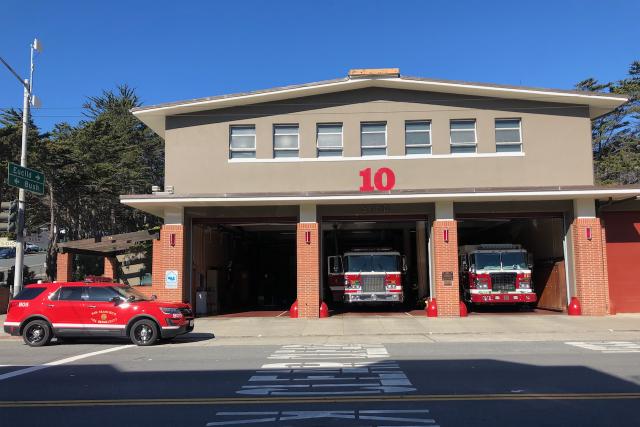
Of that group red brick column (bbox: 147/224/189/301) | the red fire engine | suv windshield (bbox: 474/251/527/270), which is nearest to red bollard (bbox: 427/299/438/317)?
the red fire engine

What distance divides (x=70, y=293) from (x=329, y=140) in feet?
36.4

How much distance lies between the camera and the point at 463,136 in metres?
21.9

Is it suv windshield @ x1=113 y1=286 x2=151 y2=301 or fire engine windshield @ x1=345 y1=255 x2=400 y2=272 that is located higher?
fire engine windshield @ x1=345 y1=255 x2=400 y2=272

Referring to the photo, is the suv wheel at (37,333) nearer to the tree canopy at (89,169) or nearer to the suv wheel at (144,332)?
the suv wheel at (144,332)

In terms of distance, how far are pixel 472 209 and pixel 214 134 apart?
10.4 m

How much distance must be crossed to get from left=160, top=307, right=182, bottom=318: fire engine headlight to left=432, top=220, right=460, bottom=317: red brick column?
391 inches

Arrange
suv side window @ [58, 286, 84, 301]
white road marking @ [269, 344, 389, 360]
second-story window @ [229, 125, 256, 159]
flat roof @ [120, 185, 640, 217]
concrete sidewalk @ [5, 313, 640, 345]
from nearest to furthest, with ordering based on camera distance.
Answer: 1. white road marking @ [269, 344, 389, 360]
2. suv side window @ [58, 286, 84, 301]
3. concrete sidewalk @ [5, 313, 640, 345]
4. flat roof @ [120, 185, 640, 217]
5. second-story window @ [229, 125, 256, 159]

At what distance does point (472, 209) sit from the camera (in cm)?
2178

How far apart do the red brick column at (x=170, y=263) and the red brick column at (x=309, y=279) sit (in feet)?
14.6

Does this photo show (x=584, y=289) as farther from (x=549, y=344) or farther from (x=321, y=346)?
(x=321, y=346)

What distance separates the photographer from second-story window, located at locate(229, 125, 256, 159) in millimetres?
22156

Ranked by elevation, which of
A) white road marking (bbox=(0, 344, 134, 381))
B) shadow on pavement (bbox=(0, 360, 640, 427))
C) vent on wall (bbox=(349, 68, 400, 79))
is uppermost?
vent on wall (bbox=(349, 68, 400, 79))

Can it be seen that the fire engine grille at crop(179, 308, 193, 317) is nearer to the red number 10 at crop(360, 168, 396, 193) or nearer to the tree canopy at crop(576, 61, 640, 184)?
the red number 10 at crop(360, 168, 396, 193)

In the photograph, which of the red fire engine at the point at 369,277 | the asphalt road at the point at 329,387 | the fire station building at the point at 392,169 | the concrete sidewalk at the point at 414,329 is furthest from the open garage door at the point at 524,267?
the asphalt road at the point at 329,387
